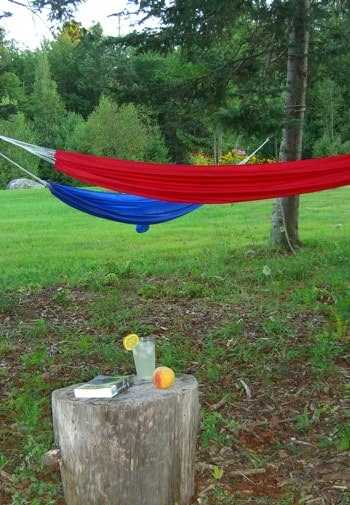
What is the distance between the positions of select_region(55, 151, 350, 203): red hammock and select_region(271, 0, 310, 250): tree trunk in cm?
196

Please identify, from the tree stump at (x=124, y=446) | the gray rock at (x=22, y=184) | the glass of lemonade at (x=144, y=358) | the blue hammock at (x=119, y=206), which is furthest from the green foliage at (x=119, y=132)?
the tree stump at (x=124, y=446)

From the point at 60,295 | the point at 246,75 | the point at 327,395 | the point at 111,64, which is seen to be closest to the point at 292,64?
the point at 246,75

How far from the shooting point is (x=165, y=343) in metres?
3.68

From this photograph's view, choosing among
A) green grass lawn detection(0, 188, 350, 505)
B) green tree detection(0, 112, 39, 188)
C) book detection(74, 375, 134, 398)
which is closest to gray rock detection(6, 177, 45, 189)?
green tree detection(0, 112, 39, 188)

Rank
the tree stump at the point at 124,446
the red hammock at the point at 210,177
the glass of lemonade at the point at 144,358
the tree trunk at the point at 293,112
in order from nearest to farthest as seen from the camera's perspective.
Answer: the tree stump at the point at 124,446, the glass of lemonade at the point at 144,358, the red hammock at the point at 210,177, the tree trunk at the point at 293,112

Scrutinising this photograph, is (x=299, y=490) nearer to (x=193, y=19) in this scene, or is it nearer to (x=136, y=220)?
(x=136, y=220)

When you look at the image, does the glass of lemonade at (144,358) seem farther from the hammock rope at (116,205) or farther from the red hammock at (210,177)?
the hammock rope at (116,205)

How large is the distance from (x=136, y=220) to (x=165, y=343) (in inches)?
50.0

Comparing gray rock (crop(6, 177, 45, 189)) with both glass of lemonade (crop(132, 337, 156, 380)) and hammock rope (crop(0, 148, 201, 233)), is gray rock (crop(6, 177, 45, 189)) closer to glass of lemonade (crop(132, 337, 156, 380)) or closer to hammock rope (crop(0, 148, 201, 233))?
hammock rope (crop(0, 148, 201, 233))

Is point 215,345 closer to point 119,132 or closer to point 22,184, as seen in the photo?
point 119,132

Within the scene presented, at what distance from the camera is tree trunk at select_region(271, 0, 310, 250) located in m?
5.14

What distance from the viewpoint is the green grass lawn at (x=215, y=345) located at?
2229mm

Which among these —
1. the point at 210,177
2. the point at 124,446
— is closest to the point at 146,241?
the point at 210,177

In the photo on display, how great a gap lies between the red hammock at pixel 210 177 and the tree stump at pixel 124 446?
4.93 ft
